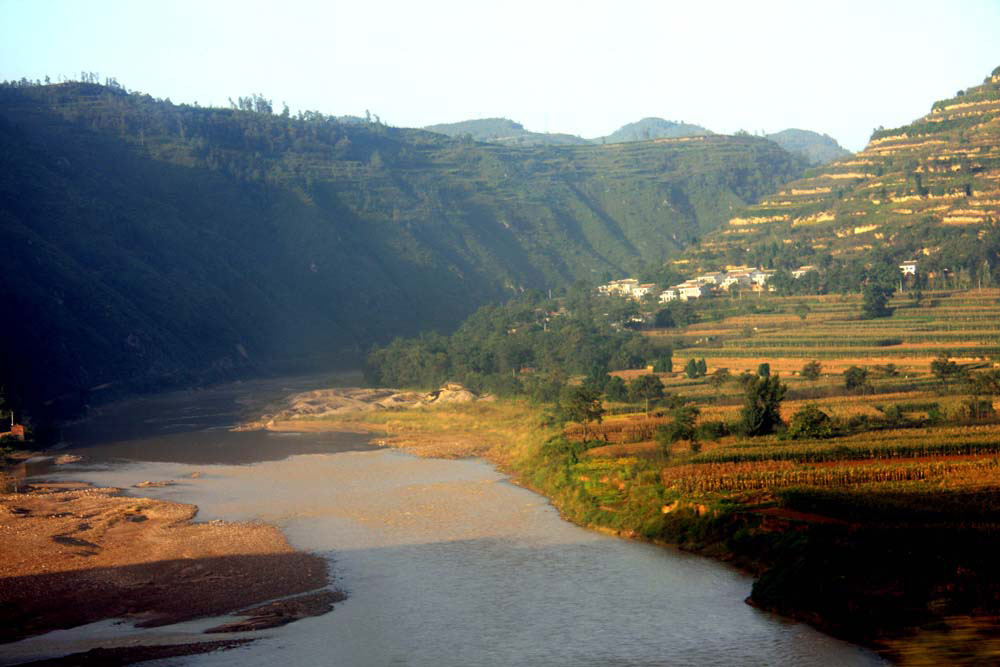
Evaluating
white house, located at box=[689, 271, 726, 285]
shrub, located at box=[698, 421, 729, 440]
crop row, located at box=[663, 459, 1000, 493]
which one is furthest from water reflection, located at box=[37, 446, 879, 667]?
white house, located at box=[689, 271, 726, 285]

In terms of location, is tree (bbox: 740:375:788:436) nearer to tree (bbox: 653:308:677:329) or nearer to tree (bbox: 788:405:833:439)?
tree (bbox: 788:405:833:439)

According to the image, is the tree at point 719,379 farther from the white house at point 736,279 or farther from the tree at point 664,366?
the white house at point 736,279

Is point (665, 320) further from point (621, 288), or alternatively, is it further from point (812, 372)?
point (621, 288)

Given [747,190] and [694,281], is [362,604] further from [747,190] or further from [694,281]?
[747,190]

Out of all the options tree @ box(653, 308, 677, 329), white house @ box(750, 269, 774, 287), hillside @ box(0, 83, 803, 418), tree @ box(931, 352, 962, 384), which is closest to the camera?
tree @ box(931, 352, 962, 384)

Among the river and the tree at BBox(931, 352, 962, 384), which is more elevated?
the tree at BBox(931, 352, 962, 384)

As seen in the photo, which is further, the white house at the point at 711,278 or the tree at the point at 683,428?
the white house at the point at 711,278

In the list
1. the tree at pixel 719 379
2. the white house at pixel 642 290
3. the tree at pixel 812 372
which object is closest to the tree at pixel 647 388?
the tree at pixel 719 379
